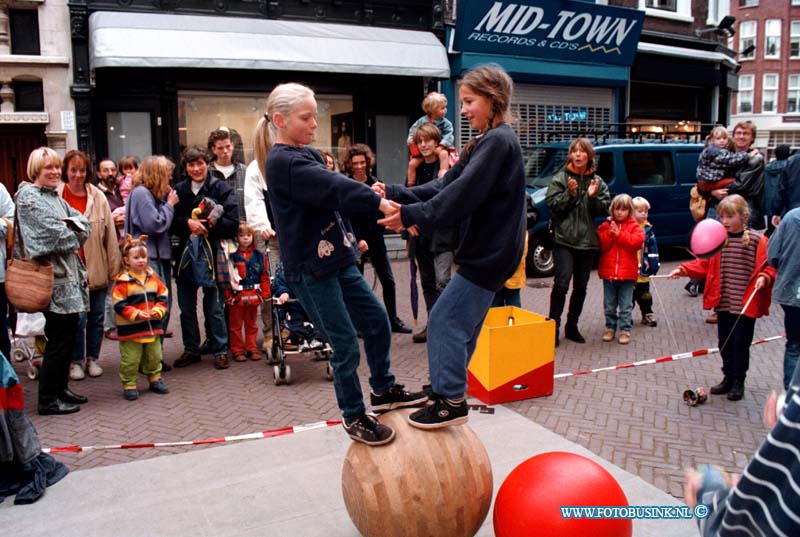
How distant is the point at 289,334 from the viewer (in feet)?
21.6

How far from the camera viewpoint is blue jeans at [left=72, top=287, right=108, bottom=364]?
6668mm

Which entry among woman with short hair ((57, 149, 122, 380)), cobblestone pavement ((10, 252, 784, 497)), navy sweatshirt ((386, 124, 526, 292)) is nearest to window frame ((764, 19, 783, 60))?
cobblestone pavement ((10, 252, 784, 497))

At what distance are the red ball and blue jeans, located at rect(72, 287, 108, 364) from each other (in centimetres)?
487

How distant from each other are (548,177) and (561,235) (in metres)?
4.47

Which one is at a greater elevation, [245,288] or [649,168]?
[649,168]

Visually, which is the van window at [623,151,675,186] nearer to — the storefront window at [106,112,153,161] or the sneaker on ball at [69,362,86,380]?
the storefront window at [106,112,153,161]

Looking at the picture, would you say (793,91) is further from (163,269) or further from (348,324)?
(348,324)

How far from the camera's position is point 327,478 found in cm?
441

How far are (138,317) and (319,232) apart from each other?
3102 millimetres

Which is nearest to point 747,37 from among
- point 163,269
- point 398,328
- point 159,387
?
point 398,328

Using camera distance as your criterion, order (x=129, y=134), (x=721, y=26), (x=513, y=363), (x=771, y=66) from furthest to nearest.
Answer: (x=771, y=66) < (x=721, y=26) < (x=129, y=134) < (x=513, y=363)

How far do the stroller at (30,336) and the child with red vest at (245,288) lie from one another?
1708mm

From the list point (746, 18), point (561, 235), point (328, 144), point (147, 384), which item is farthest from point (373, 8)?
point (746, 18)

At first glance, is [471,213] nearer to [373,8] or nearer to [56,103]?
[56,103]
